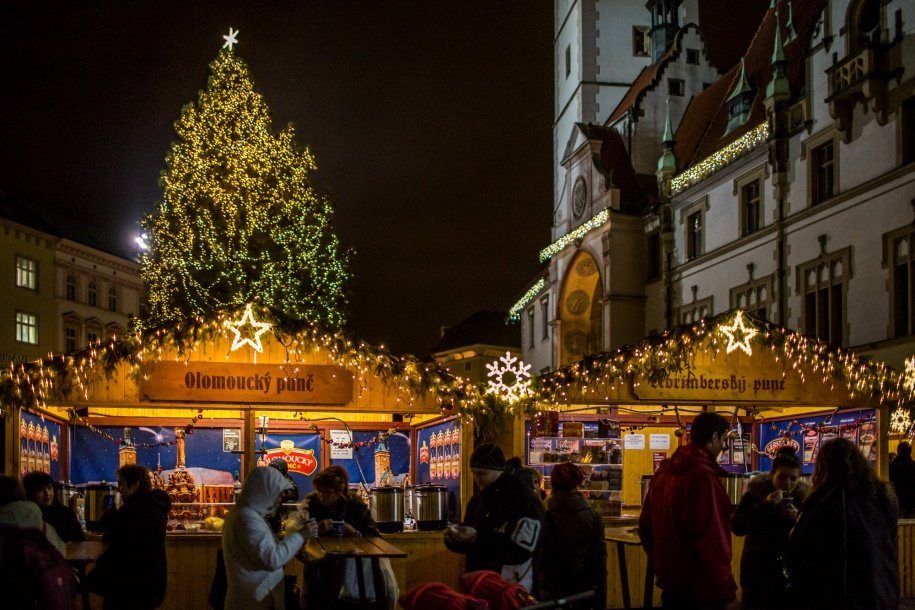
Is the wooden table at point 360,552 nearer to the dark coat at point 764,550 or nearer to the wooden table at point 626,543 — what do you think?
the dark coat at point 764,550

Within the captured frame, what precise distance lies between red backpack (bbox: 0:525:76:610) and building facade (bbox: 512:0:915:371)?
10.2 metres

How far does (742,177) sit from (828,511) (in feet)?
83.2

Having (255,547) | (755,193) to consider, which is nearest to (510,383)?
(255,547)

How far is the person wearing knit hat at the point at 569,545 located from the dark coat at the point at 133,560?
3.01 m

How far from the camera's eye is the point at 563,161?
42125 mm

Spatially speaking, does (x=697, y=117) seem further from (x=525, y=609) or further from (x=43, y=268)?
(x=525, y=609)

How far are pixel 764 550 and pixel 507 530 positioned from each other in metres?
2.27

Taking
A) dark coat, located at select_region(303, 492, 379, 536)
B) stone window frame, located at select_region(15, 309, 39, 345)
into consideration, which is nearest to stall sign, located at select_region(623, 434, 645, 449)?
dark coat, located at select_region(303, 492, 379, 536)

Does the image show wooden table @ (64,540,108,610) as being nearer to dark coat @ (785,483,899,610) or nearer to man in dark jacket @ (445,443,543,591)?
man in dark jacket @ (445,443,543,591)

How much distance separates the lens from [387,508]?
39.5 feet

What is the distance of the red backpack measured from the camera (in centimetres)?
586

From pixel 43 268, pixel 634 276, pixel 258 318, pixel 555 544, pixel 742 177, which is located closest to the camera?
pixel 555 544

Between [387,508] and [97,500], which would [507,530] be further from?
[97,500]

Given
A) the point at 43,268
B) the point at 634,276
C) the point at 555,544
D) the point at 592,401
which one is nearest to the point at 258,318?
the point at 592,401
